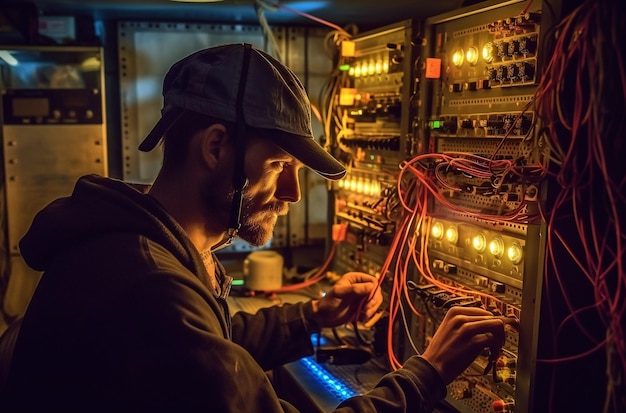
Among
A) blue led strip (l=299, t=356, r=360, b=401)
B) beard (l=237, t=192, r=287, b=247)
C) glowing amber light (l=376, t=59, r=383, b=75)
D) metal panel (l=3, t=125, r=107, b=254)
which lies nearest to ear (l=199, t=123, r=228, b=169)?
beard (l=237, t=192, r=287, b=247)

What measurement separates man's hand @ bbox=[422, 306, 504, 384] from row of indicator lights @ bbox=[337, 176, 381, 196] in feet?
2.36

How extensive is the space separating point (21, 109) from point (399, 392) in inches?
70.7

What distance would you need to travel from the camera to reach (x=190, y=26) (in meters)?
2.37

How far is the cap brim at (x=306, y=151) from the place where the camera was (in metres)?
1.17

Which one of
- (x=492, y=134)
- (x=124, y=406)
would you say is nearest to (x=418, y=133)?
(x=492, y=134)

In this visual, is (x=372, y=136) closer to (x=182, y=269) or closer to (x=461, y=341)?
(x=461, y=341)

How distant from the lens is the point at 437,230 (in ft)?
5.19

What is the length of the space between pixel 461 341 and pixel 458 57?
696mm

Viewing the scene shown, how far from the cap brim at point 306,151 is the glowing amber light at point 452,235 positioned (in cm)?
42

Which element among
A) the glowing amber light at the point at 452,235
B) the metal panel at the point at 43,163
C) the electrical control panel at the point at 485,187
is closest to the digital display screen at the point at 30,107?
the metal panel at the point at 43,163

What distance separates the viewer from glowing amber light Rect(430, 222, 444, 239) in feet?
5.15

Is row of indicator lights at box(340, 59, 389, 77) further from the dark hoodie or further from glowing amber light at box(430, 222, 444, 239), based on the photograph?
the dark hoodie

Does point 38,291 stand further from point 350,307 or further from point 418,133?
point 418,133

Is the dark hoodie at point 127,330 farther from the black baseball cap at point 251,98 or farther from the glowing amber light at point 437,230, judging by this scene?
the glowing amber light at point 437,230
